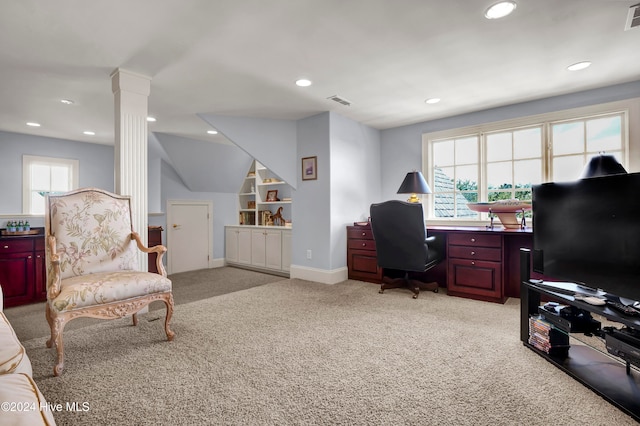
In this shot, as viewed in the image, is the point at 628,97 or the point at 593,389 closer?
the point at 593,389

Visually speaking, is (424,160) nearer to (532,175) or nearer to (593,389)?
(532,175)

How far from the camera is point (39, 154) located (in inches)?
195

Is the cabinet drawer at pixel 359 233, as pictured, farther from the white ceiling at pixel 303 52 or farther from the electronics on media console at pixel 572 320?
the electronics on media console at pixel 572 320

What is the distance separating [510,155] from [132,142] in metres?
4.20

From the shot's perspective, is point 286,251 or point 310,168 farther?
point 286,251

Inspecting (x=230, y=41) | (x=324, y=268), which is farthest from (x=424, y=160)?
(x=230, y=41)

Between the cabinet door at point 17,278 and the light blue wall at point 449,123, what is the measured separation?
4.63m

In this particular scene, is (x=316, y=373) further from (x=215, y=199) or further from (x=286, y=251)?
(x=215, y=199)

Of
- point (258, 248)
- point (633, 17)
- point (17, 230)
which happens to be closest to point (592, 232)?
point (633, 17)

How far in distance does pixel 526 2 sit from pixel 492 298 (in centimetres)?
258

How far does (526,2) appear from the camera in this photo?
6.52 feet

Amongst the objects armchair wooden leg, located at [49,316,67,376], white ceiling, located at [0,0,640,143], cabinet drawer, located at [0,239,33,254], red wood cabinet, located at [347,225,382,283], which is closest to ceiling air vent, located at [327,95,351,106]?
white ceiling, located at [0,0,640,143]

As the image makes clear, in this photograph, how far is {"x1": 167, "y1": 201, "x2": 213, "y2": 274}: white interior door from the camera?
5.34m

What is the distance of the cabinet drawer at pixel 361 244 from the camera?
418 centimetres
